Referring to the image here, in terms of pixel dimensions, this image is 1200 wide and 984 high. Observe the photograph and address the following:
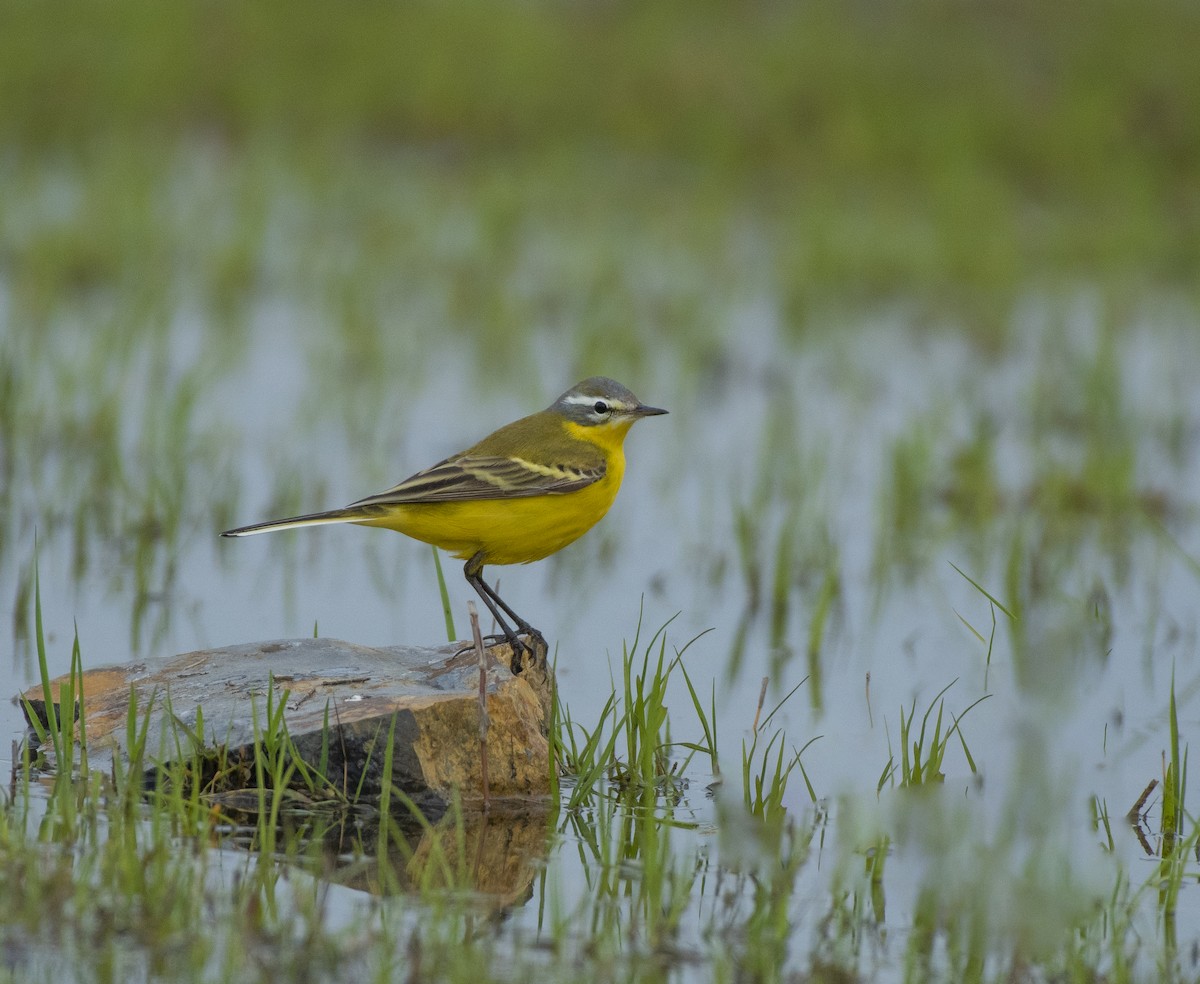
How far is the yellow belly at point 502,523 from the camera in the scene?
652 cm

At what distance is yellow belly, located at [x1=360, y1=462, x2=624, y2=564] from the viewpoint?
6523 mm

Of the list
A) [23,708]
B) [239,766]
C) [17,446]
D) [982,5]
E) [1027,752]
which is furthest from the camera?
[982,5]

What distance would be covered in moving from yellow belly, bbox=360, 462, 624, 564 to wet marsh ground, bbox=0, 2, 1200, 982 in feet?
2.07

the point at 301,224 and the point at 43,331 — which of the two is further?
the point at 301,224

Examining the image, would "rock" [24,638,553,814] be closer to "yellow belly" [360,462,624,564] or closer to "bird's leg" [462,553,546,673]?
"bird's leg" [462,553,546,673]

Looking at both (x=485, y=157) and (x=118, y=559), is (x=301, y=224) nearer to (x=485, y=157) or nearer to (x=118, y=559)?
(x=485, y=157)

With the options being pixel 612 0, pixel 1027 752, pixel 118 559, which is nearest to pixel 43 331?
pixel 118 559

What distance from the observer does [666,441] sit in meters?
11.1

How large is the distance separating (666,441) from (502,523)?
180 inches

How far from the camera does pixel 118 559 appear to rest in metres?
8.38

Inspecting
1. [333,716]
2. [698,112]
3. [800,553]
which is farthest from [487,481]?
[698,112]

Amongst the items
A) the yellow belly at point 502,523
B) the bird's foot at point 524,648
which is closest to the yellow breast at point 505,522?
the yellow belly at point 502,523

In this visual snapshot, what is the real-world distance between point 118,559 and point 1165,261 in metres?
11.1

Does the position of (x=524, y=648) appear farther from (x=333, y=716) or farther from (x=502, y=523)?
(x=333, y=716)
